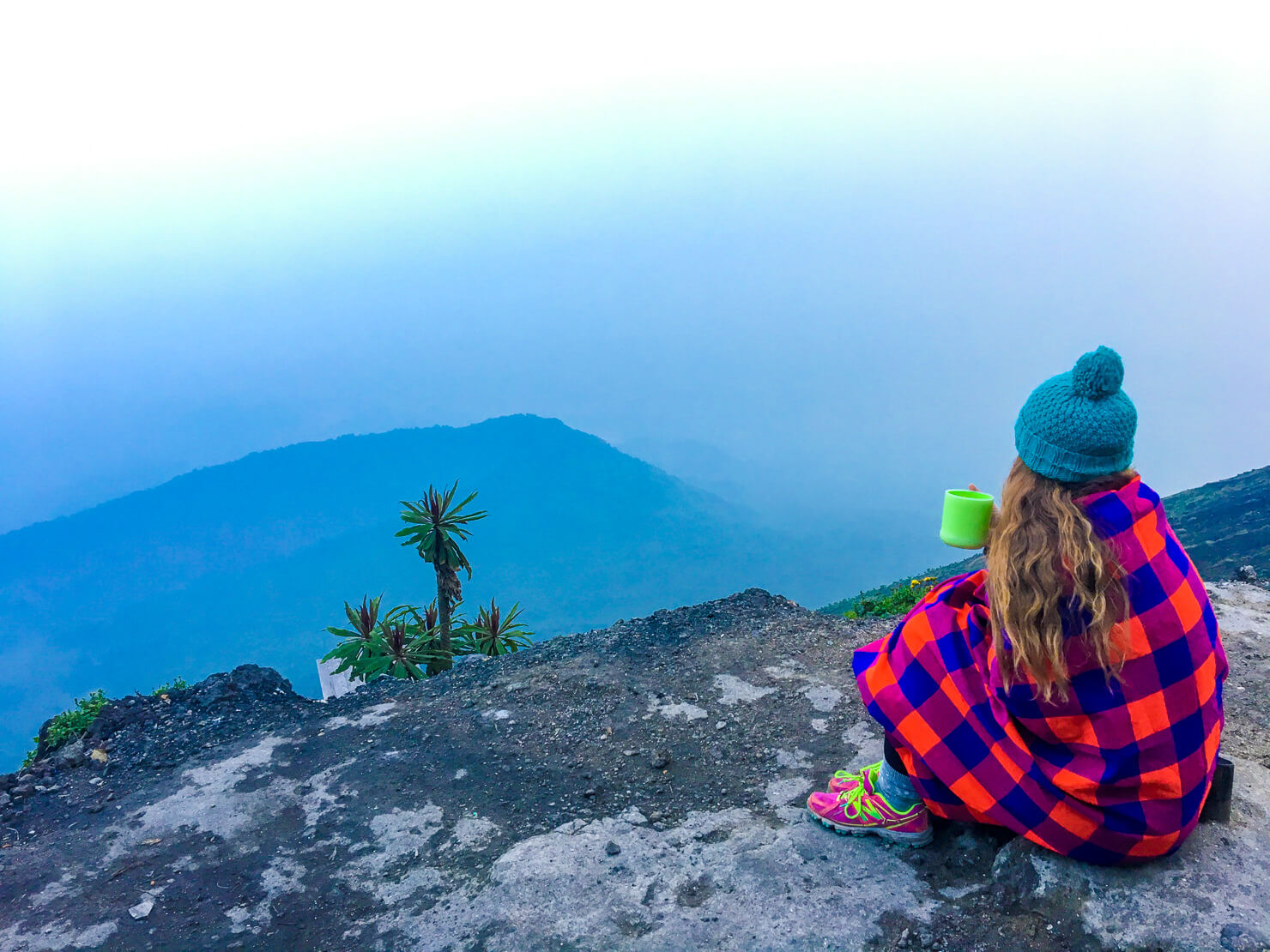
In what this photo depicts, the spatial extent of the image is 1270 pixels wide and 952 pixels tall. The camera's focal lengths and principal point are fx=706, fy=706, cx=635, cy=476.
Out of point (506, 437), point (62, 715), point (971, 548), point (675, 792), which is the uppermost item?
point (506, 437)

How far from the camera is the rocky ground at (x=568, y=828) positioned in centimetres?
236

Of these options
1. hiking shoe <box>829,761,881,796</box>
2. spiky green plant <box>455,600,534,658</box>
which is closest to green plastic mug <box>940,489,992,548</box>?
hiking shoe <box>829,761,881,796</box>

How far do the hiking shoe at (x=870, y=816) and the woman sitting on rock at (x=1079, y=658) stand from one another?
12.5 inches

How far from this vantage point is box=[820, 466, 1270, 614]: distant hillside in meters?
20.8

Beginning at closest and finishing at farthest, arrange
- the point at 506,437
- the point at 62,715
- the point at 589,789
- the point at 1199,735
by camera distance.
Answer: the point at 1199,735, the point at 589,789, the point at 62,715, the point at 506,437

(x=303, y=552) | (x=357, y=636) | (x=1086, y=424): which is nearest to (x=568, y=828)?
(x=1086, y=424)

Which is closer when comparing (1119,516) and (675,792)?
(1119,516)

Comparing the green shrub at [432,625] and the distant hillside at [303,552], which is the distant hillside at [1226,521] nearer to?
the green shrub at [432,625]

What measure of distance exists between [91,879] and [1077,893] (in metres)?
4.24

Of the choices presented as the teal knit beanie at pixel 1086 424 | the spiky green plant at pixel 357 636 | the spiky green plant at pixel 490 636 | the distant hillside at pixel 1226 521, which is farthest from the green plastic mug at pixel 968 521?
the distant hillside at pixel 1226 521

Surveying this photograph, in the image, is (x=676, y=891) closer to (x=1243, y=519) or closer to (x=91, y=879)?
(x=91, y=879)

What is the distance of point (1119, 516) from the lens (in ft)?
6.31

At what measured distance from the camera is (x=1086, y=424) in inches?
75.3

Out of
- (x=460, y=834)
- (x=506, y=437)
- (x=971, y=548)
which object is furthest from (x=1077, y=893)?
(x=506, y=437)
